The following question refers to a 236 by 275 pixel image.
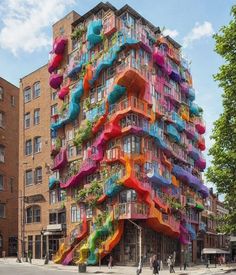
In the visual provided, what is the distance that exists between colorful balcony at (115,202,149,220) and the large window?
696 inches

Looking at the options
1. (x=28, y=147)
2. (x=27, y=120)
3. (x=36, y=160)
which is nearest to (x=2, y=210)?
(x=28, y=147)

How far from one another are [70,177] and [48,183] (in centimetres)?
670

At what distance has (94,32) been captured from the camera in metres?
61.7

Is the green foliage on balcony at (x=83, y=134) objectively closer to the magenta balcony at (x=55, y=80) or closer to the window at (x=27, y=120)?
the magenta balcony at (x=55, y=80)

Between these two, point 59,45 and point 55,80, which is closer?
point 59,45

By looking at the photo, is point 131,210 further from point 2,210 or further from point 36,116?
point 2,210

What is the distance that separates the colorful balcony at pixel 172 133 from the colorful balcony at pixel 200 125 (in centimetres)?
1188

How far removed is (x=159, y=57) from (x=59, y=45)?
1354 centimetres

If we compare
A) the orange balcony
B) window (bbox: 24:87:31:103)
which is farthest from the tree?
window (bbox: 24:87:31:103)

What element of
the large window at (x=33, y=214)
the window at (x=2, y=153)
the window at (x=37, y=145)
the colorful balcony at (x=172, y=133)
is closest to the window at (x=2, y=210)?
the window at (x=2, y=153)

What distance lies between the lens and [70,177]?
60.9 m

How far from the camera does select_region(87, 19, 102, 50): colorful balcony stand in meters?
61.3

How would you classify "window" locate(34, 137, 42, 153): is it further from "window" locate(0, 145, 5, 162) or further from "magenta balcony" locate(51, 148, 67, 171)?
"window" locate(0, 145, 5, 162)

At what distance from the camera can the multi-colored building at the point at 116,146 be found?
5472cm
